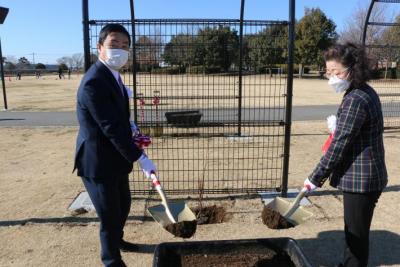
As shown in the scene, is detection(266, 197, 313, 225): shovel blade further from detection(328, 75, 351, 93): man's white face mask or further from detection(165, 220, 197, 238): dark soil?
detection(328, 75, 351, 93): man's white face mask

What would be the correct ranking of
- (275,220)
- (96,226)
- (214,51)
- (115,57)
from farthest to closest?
1. (214,51)
2. (96,226)
3. (275,220)
4. (115,57)

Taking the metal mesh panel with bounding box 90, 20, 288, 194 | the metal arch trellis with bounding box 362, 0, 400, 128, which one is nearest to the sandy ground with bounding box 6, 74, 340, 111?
the metal mesh panel with bounding box 90, 20, 288, 194

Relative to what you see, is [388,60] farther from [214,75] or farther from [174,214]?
[174,214]

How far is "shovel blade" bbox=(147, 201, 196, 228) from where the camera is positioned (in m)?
3.54

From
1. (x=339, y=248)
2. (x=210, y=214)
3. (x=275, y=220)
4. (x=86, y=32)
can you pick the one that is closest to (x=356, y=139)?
(x=275, y=220)

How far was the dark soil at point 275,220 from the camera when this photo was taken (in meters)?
3.71

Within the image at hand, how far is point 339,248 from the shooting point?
3975 mm

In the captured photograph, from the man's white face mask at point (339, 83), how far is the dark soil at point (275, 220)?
4.40 feet

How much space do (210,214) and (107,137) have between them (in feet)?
7.11

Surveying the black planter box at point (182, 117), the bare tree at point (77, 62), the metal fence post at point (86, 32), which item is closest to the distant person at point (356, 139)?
the metal fence post at point (86, 32)

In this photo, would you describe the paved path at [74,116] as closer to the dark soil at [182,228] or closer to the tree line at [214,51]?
the tree line at [214,51]

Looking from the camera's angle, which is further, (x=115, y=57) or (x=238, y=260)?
(x=238, y=260)

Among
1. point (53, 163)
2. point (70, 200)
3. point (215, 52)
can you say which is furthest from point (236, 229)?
point (53, 163)

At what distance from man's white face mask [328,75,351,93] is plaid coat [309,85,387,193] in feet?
0.14
